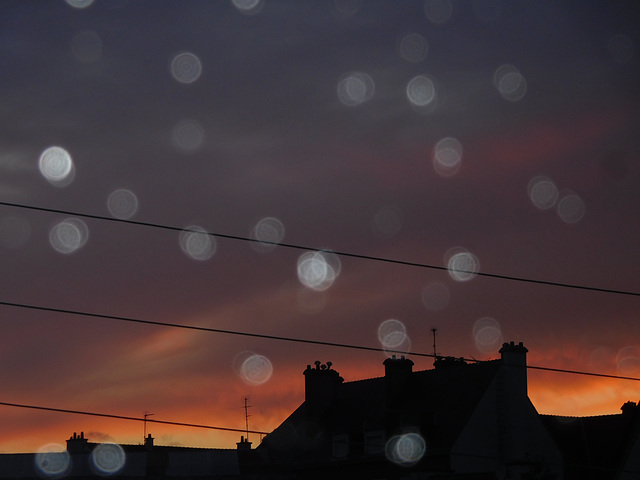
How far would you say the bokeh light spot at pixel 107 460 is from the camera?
4994cm

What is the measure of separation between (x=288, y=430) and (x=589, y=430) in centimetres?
1837

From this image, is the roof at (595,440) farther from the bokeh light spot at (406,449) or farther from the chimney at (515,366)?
the bokeh light spot at (406,449)

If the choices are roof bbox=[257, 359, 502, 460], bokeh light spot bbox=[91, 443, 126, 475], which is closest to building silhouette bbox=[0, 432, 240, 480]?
bokeh light spot bbox=[91, 443, 126, 475]

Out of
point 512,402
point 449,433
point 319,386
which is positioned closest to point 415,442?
point 449,433

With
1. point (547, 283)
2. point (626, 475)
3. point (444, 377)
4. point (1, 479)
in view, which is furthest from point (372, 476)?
point (547, 283)

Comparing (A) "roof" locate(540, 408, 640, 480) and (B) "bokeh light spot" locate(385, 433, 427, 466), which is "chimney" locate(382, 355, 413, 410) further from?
(A) "roof" locate(540, 408, 640, 480)

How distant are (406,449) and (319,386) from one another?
10311 millimetres

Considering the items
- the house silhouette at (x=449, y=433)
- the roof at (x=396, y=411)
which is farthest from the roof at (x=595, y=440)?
the roof at (x=396, y=411)

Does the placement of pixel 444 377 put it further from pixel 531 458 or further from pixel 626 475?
pixel 626 475

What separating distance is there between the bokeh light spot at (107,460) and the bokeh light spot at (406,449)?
575 inches

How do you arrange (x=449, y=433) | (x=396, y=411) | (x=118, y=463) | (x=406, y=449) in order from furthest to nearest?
(x=396, y=411) → (x=406, y=449) → (x=449, y=433) → (x=118, y=463)

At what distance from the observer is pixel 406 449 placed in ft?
184

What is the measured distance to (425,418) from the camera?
189ft

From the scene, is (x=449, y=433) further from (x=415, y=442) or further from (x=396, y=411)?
(x=396, y=411)
